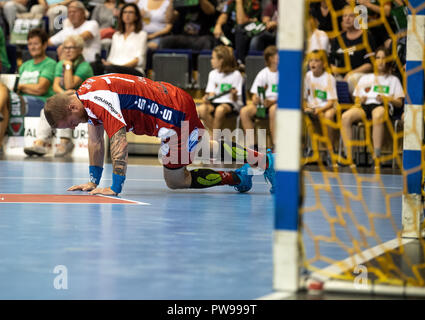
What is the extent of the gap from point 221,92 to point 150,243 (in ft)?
24.5

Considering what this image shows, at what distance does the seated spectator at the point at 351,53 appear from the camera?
432 inches

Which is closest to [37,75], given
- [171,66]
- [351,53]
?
[171,66]

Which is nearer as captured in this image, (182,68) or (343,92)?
(343,92)

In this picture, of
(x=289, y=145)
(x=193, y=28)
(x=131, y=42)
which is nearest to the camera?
(x=289, y=145)

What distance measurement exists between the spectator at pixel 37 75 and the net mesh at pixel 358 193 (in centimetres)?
424

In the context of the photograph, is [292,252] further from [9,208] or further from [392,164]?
[392,164]

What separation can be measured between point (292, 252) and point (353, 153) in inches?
333

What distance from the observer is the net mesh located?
357 centimetres

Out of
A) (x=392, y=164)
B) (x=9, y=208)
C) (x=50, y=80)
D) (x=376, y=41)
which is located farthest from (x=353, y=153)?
(x=9, y=208)

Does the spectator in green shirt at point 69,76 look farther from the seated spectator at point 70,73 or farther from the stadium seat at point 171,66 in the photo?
the stadium seat at point 171,66

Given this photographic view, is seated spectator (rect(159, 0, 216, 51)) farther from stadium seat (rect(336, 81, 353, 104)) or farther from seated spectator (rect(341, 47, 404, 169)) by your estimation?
seated spectator (rect(341, 47, 404, 169))

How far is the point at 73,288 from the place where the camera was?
3002mm

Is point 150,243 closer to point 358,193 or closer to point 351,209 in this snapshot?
point 351,209

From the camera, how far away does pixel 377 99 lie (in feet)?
34.7
